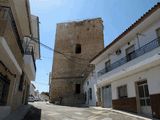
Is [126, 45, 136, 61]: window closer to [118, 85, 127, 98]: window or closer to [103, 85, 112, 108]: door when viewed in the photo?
[118, 85, 127, 98]: window

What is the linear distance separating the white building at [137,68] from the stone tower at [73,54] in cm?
1243

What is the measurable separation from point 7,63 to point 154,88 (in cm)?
865

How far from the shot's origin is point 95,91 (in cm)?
2128

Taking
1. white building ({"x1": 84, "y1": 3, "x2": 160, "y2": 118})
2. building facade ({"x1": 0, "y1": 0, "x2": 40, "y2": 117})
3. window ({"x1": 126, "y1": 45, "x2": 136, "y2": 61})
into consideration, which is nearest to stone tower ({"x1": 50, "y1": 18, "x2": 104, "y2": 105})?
white building ({"x1": 84, "y1": 3, "x2": 160, "y2": 118})

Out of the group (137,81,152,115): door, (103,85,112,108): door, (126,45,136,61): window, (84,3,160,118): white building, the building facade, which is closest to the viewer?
the building facade

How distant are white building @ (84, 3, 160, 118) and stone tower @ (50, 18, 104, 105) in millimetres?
12429

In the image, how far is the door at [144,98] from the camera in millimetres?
11834

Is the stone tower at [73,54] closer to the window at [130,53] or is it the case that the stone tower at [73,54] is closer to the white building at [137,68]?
the white building at [137,68]

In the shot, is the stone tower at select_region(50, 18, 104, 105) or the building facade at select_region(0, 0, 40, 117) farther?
the stone tower at select_region(50, 18, 104, 105)

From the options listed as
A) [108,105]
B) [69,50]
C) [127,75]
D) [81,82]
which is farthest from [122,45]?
[69,50]

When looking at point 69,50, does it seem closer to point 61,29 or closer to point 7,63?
point 61,29

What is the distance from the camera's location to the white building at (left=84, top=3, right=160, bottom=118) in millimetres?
10719

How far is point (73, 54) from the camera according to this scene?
107 ft

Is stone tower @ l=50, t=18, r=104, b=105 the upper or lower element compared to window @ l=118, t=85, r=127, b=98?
upper
